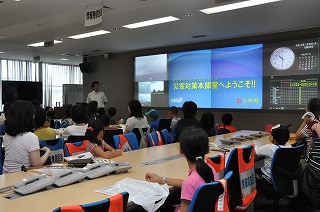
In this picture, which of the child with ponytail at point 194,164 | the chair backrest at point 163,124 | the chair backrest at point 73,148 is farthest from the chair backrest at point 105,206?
the chair backrest at point 163,124

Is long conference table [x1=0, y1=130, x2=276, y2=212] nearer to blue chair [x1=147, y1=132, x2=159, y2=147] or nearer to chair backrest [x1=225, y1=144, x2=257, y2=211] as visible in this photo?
chair backrest [x1=225, y1=144, x2=257, y2=211]

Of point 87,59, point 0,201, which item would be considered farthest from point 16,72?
point 0,201

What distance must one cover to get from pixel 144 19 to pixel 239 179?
4030 mm

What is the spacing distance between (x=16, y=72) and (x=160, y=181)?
11.7 metres

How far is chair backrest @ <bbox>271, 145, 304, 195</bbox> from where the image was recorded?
3.03m

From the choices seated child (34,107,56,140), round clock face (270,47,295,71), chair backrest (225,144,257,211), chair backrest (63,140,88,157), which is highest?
round clock face (270,47,295,71)

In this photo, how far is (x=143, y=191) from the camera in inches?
78.2

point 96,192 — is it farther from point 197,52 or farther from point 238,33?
point 197,52

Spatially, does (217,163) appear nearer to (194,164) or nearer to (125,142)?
(194,164)

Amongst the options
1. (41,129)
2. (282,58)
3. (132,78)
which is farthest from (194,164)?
(132,78)

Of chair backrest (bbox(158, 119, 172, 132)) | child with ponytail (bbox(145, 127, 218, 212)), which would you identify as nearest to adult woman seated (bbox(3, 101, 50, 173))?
child with ponytail (bbox(145, 127, 218, 212))

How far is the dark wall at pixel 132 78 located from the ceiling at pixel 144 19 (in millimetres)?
226

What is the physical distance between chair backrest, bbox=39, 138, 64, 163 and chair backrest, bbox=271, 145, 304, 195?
2151 millimetres

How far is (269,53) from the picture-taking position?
7188mm
